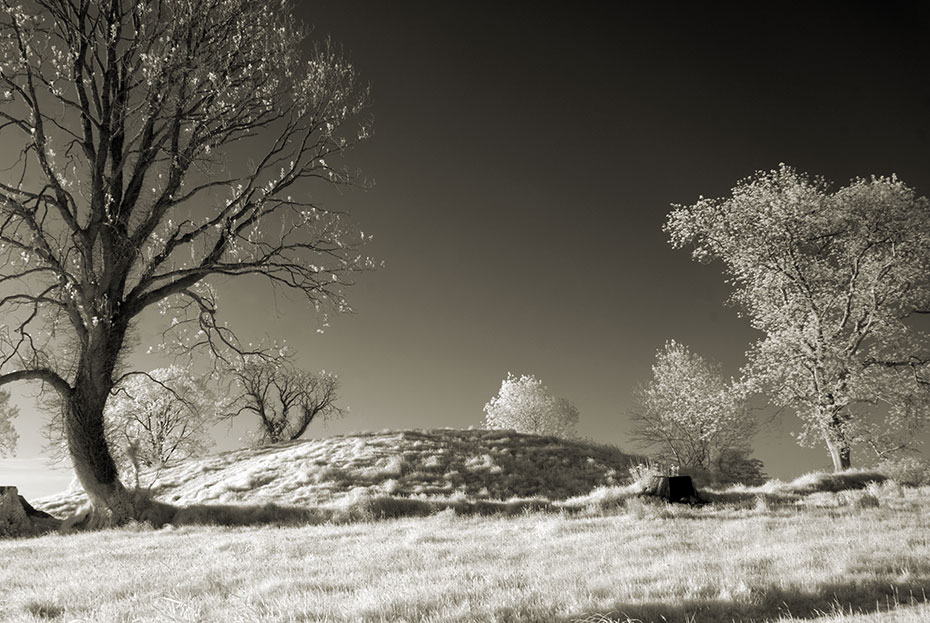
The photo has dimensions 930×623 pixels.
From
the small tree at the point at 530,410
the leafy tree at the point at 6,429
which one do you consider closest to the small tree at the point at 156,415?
the leafy tree at the point at 6,429

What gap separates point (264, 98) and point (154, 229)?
577 centimetres

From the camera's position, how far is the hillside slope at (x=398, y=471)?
69.0ft

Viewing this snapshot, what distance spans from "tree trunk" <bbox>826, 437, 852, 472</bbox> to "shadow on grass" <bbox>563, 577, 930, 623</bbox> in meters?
21.7

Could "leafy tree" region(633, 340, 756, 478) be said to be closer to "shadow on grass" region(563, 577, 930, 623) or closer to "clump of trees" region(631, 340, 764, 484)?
"clump of trees" region(631, 340, 764, 484)

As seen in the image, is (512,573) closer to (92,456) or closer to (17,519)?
(92,456)

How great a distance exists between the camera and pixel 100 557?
35.6 ft

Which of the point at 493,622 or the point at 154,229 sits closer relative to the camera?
the point at 493,622

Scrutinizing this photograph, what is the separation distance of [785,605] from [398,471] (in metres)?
18.0

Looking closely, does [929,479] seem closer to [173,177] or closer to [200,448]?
[173,177]

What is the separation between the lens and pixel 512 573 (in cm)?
750

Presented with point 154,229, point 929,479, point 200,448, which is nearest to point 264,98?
point 154,229

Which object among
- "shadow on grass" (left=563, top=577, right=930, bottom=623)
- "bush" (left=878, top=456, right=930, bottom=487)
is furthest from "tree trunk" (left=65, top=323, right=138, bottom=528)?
"bush" (left=878, top=456, right=930, bottom=487)

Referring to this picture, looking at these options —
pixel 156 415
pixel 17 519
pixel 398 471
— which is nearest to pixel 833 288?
pixel 398 471

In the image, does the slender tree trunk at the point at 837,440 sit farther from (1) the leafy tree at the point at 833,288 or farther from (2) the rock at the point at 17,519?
(2) the rock at the point at 17,519
